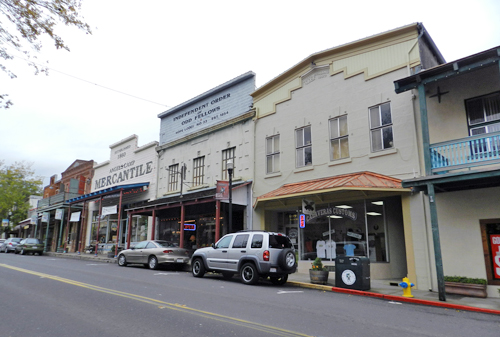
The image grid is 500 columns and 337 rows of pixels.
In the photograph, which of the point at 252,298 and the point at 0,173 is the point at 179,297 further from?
the point at 0,173

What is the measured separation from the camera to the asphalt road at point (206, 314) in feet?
18.7

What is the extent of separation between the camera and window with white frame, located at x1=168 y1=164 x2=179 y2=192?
23.4m

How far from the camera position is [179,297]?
8.48 meters

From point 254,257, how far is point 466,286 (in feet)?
20.6

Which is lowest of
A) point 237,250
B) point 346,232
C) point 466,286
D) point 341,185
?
point 466,286

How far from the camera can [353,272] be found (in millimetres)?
10820

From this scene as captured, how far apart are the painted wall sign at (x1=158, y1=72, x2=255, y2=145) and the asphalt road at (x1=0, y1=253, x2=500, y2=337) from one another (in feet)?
40.7

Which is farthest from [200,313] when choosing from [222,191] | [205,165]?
[205,165]

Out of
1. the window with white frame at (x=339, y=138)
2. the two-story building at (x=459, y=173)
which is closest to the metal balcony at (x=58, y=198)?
the window with white frame at (x=339, y=138)

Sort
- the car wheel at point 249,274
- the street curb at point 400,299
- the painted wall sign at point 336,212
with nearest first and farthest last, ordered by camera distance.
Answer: the street curb at point 400,299 → the car wheel at point 249,274 → the painted wall sign at point 336,212

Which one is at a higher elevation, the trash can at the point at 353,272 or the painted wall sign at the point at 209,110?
the painted wall sign at the point at 209,110

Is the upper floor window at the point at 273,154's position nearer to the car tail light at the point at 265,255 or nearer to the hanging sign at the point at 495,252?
the car tail light at the point at 265,255

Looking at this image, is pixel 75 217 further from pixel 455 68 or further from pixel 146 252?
pixel 455 68

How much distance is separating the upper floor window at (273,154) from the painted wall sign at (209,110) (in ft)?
9.12
